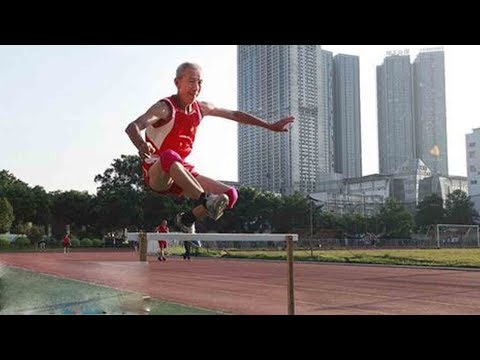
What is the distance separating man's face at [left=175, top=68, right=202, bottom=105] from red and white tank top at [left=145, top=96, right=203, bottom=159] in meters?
0.10

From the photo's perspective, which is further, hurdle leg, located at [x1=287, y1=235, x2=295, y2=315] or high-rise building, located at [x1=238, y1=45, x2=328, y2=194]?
high-rise building, located at [x1=238, y1=45, x2=328, y2=194]

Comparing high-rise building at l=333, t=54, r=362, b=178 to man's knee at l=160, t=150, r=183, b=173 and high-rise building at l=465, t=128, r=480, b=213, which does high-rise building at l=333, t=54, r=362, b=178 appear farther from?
man's knee at l=160, t=150, r=183, b=173

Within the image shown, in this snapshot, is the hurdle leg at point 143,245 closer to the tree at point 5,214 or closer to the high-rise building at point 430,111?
the tree at point 5,214

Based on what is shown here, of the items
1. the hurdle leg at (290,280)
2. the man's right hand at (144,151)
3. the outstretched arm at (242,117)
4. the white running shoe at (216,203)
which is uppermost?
the outstretched arm at (242,117)

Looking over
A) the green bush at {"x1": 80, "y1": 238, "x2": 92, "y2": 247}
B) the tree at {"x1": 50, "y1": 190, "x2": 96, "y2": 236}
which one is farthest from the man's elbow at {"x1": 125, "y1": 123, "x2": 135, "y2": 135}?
the tree at {"x1": 50, "y1": 190, "x2": 96, "y2": 236}

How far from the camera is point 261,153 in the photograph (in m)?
8.16

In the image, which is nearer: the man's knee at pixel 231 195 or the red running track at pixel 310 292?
the man's knee at pixel 231 195

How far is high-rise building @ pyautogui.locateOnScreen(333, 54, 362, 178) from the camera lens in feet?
124

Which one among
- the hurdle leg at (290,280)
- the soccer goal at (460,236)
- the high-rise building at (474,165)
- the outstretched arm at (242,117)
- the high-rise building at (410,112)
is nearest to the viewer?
the outstretched arm at (242,117)

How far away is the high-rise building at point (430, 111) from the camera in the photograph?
3979 inches

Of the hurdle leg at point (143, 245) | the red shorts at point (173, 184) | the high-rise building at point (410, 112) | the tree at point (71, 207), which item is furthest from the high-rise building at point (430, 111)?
the red shorts at point (173, 184)
